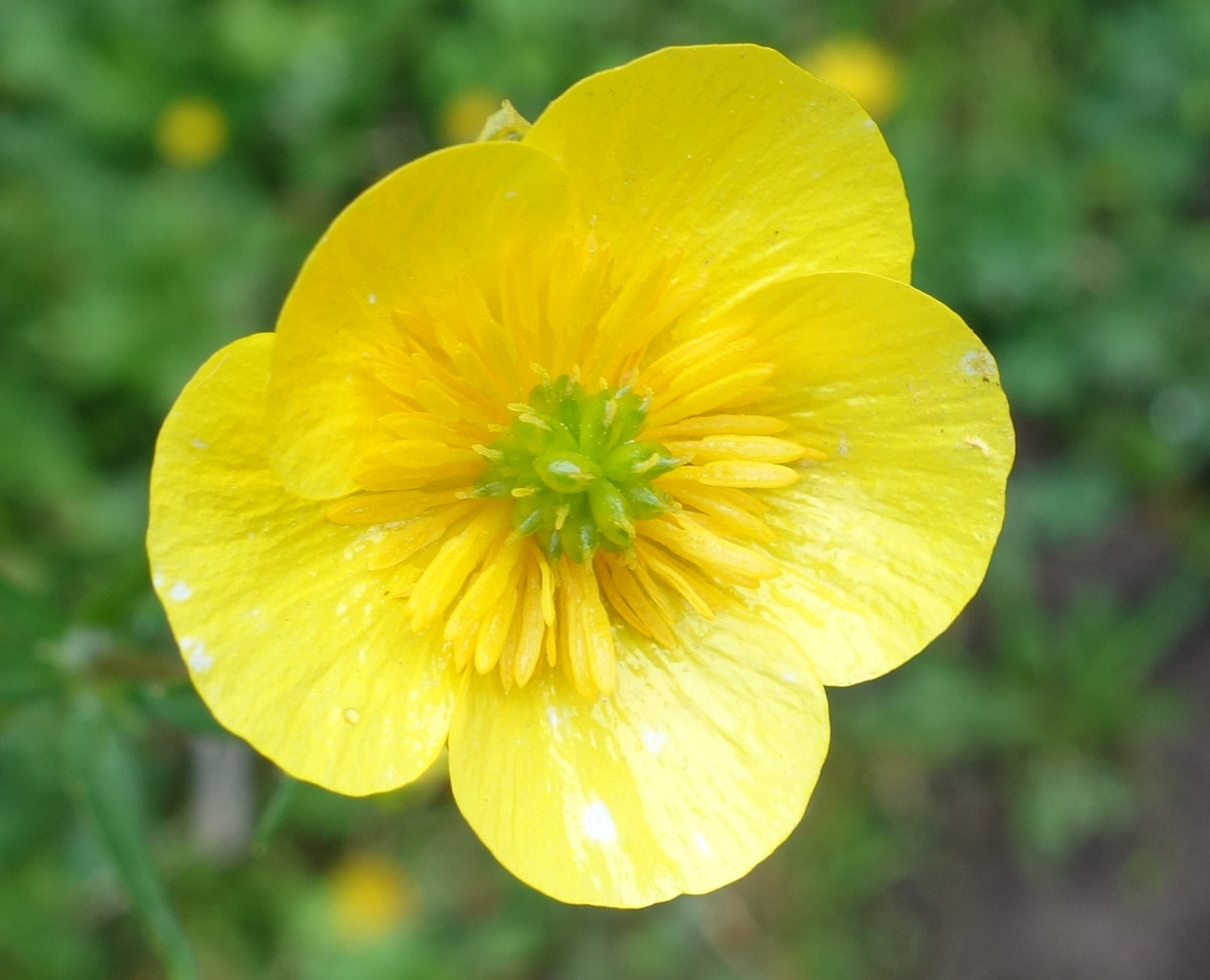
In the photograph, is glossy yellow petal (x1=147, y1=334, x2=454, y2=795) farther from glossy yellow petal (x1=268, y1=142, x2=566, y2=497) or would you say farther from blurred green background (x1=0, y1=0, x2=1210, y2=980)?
blurred green background (x1=0, y1=0, x2=1210, y2=980)

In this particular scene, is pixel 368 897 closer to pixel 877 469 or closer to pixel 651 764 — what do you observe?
pixel 651 764

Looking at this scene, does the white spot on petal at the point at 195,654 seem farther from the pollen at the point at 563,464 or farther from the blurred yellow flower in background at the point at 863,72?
the blurred yellow flower in background at the point at 863,72

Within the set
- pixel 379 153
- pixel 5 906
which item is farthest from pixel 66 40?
pixel 5 906

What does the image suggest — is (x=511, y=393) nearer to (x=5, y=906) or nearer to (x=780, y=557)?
(x=780, y=557)

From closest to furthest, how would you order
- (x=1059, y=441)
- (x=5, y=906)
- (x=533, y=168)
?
(x=533, y=168)
(x=5, y=906)
(x=1059, y=441)

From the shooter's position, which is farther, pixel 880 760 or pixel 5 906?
pixel 880 760

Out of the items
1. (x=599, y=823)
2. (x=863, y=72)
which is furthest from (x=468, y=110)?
(x=599, y=823)

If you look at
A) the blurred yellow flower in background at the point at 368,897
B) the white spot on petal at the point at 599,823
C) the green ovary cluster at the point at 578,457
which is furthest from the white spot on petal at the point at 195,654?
the blurred yellow flower in background at the point at 368,897

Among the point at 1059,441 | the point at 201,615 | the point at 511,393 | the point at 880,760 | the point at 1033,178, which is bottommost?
the point at 880,760

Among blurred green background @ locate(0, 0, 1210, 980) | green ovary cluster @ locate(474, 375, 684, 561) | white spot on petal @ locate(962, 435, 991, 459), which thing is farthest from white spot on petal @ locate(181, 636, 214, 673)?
blurred green background @ locate(0, 0, 1210, 980)
